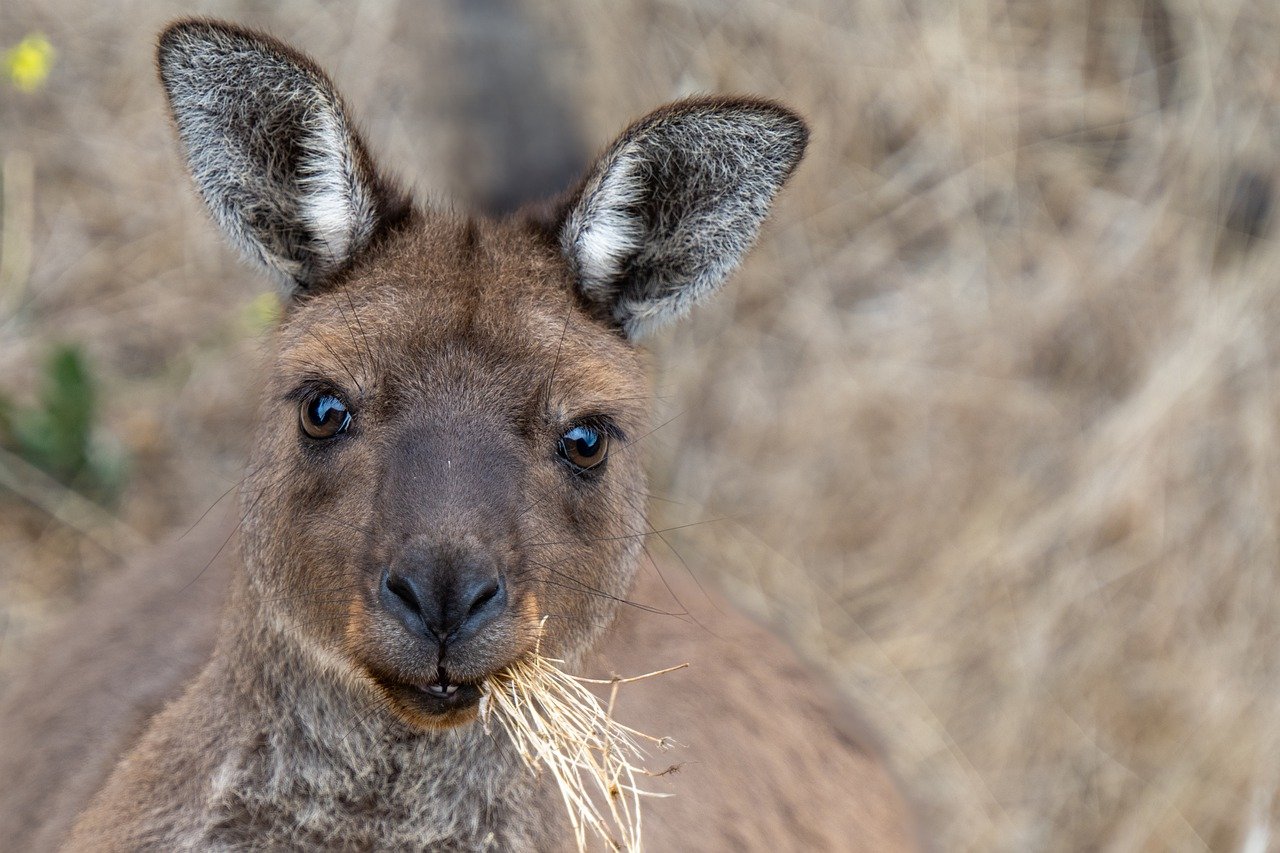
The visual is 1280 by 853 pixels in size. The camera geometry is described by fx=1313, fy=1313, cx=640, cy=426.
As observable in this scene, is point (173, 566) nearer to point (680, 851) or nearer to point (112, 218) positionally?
point (680, 851)

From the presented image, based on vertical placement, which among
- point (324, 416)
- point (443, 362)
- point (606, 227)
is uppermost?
point (606, 227)

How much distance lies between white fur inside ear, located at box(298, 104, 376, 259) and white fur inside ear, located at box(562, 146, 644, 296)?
54 cm

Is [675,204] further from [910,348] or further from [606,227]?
[910,348]

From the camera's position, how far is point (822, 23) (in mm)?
7258

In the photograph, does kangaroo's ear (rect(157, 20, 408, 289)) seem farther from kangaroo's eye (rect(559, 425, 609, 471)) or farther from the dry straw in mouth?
the dry straw in mouth

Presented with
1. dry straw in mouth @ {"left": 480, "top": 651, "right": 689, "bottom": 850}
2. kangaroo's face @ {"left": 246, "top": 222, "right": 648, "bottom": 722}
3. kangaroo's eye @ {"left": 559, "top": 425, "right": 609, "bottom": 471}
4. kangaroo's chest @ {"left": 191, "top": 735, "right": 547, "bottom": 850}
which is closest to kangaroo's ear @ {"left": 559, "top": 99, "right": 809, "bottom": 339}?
kangaroo's face @ {"left": 246, "top": 222, "right": 648, "bottom": 722}

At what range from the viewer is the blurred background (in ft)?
20.7

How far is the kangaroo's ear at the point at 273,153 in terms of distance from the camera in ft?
10.4

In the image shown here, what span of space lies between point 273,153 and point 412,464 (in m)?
1.01

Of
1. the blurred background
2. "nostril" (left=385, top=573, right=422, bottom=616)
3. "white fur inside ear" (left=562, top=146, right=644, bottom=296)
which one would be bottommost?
the blurred background

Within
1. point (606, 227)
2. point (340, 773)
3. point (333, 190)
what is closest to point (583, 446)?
point (606, 227)

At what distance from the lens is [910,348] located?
6.98 m

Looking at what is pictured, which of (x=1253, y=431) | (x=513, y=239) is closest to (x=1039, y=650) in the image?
(x=1253, y=431)

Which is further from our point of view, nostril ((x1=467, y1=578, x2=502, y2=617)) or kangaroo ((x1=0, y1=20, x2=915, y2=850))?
kangaroo ((x1=0, y1=20, x2=915, y2=850))
